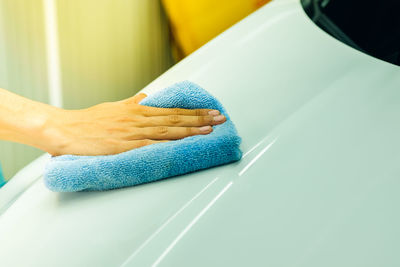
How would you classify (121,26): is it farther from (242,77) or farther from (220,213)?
(220,213)

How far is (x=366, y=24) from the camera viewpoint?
893mm

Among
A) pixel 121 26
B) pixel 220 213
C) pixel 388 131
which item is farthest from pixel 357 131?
pixel 121 26

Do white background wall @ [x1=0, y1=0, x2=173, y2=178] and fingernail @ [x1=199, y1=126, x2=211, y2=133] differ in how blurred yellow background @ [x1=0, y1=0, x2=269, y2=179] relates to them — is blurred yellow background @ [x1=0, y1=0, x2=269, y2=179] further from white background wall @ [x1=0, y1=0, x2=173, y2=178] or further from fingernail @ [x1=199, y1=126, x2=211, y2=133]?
fingernail @ [x1=199, y1=126, x2=211, y2=133]

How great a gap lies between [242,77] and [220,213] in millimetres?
343

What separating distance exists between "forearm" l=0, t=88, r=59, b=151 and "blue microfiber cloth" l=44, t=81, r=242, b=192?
0.32 ft

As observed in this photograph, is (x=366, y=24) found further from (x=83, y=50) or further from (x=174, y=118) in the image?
(x=83, y=50)

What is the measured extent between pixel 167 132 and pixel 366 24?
1.60 ft

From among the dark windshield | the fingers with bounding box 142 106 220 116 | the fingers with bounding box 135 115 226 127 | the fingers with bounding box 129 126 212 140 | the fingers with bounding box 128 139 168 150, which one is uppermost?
the dark windshield

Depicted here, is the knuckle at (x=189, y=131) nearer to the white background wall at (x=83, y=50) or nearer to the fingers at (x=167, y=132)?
the fingers at (x=167, y=132)

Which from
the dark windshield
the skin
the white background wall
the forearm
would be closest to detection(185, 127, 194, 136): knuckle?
the skin

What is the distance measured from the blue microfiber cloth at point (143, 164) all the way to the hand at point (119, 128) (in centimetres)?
4

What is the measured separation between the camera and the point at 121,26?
1.29 meters

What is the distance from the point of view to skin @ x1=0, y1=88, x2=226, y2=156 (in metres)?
0.67

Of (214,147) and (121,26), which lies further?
(121,26)
